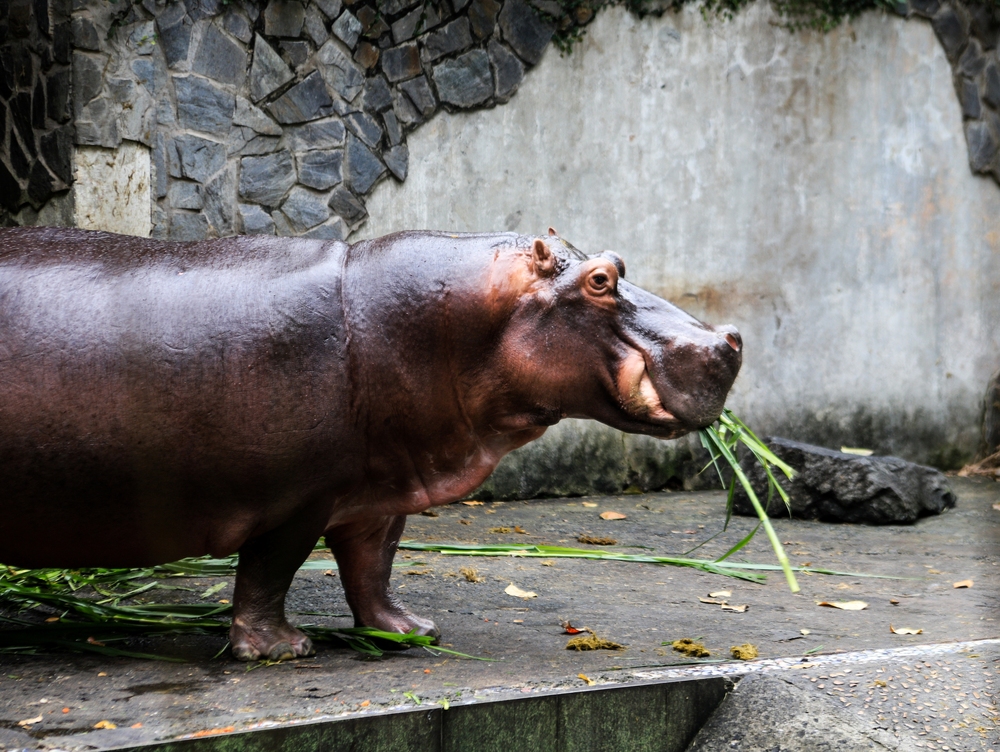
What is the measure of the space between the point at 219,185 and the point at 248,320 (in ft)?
12.2

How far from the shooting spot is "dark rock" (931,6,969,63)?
8.30 meters

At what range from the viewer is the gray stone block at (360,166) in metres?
6.78

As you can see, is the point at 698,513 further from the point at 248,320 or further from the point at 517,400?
the point at 248,320

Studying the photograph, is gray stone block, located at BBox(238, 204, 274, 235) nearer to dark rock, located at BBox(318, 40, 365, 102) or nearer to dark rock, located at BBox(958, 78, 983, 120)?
dark rock, located at BBox(318, 40, 365, 102)

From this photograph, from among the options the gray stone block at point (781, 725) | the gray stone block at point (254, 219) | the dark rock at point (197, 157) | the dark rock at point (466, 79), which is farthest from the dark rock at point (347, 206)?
the gray stone block at point (781, 725)

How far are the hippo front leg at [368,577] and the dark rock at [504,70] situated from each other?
4.48 m

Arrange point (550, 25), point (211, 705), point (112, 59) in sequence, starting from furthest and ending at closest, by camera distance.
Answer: point (550, 25) < point (112, 59) < point (211, 705)

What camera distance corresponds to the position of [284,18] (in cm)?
660

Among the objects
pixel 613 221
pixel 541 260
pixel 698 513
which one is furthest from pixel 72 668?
pixel 613 221

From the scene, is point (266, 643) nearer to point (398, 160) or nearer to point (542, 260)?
point (542, 260)

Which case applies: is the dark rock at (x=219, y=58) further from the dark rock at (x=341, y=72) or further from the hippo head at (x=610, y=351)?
the hippo head at (x=610, y=351)

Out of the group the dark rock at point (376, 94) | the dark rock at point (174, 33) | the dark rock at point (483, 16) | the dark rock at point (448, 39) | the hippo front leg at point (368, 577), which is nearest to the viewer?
the hippo front leg at point (368, 577)

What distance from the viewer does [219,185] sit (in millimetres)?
6402

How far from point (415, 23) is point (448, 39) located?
24 centimetres
